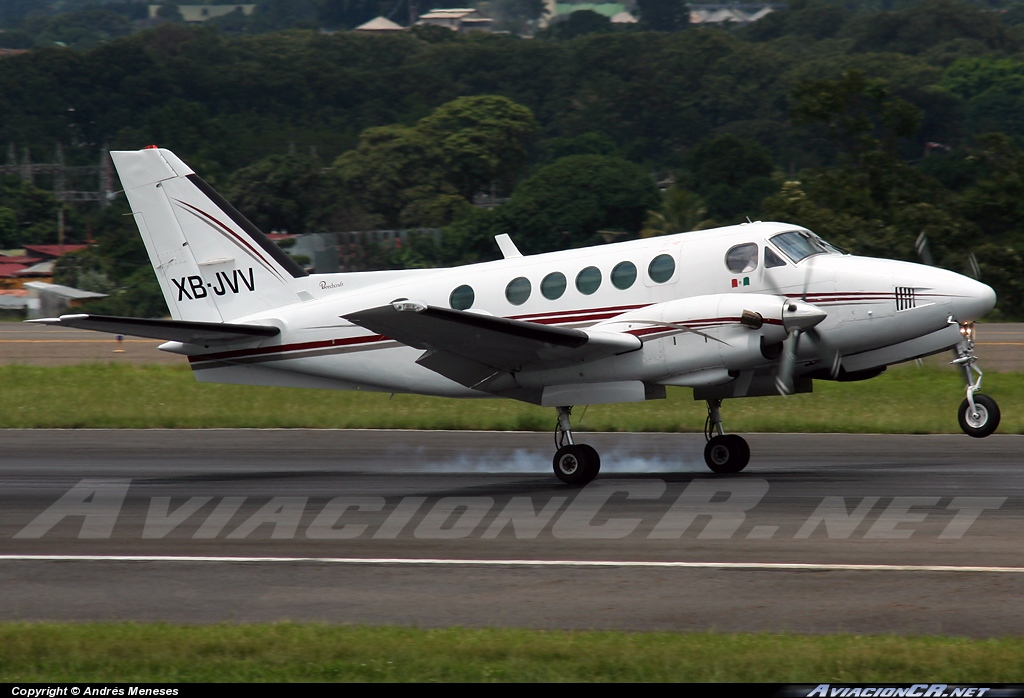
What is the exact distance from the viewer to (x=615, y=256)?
1747 cm

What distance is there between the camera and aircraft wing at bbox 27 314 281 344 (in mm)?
16047

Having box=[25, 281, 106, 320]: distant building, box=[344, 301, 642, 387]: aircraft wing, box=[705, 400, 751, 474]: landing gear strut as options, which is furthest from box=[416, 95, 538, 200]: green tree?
box=[344, 301, 642, 387]: aircraft wing

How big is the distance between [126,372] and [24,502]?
1787 cm

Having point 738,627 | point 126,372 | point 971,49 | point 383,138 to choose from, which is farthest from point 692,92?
point 738,627

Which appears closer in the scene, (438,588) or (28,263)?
(438,588)

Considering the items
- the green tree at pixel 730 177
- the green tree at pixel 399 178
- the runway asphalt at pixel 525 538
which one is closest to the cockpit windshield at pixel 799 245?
the runway asphalt at pixel 525 538

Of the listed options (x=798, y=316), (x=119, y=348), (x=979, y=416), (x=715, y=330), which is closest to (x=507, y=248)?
(x=715, y=330)

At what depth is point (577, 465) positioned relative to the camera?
1697 centimetres

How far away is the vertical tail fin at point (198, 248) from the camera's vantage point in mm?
19766

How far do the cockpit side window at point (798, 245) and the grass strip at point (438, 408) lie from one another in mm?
7185

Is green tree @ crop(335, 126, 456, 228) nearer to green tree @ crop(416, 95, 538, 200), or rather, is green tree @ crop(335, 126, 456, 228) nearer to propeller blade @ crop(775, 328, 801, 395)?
green tree @ crop(416, 95, 538, 200)

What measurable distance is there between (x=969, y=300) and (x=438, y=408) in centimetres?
1433

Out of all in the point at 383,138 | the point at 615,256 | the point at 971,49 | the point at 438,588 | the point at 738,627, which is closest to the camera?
the point at 738,627
